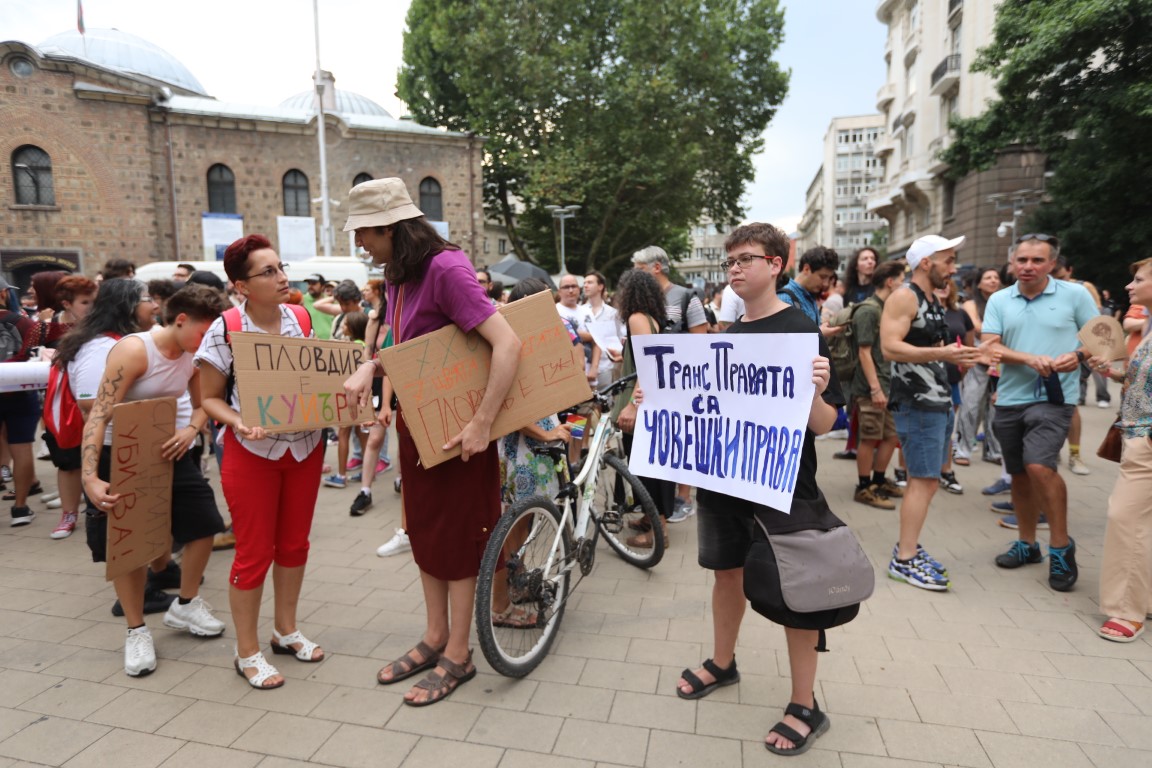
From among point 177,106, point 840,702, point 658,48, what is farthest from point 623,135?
point 840,702

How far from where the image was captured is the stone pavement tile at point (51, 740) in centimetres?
259

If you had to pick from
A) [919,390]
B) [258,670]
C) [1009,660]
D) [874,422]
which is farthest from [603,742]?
[874,422]

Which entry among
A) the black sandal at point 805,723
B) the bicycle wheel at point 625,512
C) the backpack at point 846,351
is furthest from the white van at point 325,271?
the black sandal at point 805,723

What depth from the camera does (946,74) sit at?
3131 centimetres

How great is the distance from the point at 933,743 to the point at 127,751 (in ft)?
10.1

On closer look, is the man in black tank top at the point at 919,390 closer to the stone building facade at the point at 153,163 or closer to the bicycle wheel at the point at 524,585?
the bicycle wheel at the point at 524,585

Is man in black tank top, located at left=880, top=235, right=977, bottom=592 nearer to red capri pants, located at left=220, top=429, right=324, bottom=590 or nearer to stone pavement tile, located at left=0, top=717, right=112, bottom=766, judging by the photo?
red capri pants, located at left=220, top=429, right=324, bottom=590

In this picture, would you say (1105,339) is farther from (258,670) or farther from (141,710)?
(141,710)

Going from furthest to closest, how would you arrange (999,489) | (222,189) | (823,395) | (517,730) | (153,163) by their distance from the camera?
(222,189), (153,163), (999,489), (517,730), (823,395)

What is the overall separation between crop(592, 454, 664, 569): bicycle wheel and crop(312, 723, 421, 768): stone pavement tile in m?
1.75

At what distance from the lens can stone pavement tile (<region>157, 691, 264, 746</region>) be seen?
269 cm

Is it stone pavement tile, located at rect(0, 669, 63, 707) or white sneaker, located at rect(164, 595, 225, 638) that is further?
white sneaker, located at rect(164, 595, 225, 638)

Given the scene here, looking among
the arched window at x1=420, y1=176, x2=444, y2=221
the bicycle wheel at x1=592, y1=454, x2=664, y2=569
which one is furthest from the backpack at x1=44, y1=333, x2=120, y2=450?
the arched window at x1=420, y1=176, x2=444, y2=221

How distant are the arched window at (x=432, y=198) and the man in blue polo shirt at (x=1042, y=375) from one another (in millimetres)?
28541
